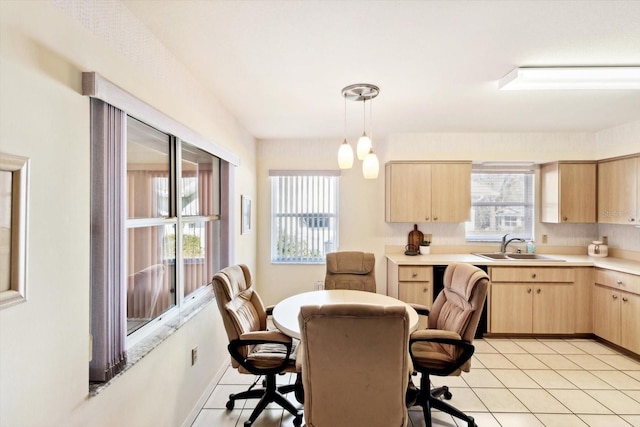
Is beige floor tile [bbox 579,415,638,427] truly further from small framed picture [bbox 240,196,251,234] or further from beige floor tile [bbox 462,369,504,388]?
small framed picture [bbox 240,196,251,234]

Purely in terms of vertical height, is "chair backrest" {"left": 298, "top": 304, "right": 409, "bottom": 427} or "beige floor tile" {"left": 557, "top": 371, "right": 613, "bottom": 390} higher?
"chair backrest" {"left": 298, "top": 304, "right": 409, "bottom": 427}

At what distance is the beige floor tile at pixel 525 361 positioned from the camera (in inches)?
121

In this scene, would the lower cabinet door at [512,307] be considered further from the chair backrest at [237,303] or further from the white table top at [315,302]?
the chair backrest at [237,303]

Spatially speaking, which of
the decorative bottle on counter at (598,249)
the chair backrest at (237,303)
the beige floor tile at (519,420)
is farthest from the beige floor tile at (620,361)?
the chair backrest at (237,303)

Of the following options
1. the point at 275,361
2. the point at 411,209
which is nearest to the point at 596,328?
the point at 411,209

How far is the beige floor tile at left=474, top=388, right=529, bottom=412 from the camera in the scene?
7.89 ft

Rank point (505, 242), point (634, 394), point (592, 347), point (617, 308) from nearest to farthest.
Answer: point (634, 394) < point (617, 308) < point (592, 347) < point (505, 242)

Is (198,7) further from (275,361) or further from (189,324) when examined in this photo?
(275,361)

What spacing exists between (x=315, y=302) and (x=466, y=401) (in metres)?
1.41

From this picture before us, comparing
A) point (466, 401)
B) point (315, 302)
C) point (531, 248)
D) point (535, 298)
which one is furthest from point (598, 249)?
point (315, 302)

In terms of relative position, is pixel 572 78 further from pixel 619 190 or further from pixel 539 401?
pixel 539 401

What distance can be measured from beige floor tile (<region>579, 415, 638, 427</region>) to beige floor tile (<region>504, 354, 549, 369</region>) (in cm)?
72

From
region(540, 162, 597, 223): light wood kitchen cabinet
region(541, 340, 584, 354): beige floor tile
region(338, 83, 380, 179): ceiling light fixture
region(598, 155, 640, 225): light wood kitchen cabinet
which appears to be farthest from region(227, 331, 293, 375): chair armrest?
region(598, 155, 640, 225): light wood kitchen cabinet

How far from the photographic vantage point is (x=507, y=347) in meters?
3.48
